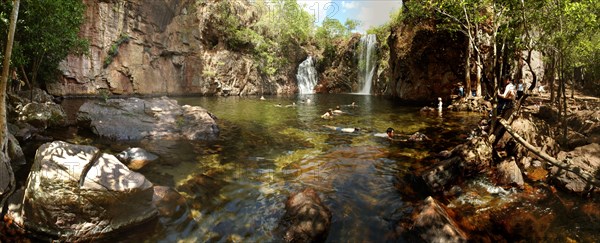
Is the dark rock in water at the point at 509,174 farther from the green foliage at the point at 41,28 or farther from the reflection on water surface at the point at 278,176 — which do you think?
the green foliage at the point at 41,28

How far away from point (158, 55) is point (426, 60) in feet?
112

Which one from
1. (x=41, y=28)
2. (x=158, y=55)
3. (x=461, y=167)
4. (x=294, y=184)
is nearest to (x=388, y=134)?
(x=461, y=167)

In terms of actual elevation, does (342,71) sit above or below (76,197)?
above

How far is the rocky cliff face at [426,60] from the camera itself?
97.1 feet

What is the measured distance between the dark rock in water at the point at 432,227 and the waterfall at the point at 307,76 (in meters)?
55.2

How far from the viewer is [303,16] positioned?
61.5m

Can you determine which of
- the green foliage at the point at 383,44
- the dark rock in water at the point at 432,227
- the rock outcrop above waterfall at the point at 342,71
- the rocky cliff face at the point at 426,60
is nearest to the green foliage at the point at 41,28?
the dark rock in water at the point at 432,227

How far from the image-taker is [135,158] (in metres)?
10.6

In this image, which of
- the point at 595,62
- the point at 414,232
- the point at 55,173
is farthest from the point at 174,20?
the point at 595,62

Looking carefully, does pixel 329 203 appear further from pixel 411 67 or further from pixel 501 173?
pixel 411 67

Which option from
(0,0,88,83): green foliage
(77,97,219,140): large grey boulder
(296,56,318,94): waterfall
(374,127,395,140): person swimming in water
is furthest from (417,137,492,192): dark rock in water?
(296,56,318,94): waterfall

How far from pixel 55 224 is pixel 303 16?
→ 198 feet

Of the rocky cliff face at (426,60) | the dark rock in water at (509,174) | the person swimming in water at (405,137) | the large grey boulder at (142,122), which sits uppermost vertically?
the rocky cliff face at (426,60)

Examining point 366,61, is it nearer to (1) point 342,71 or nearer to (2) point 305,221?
(1) point 342,71
